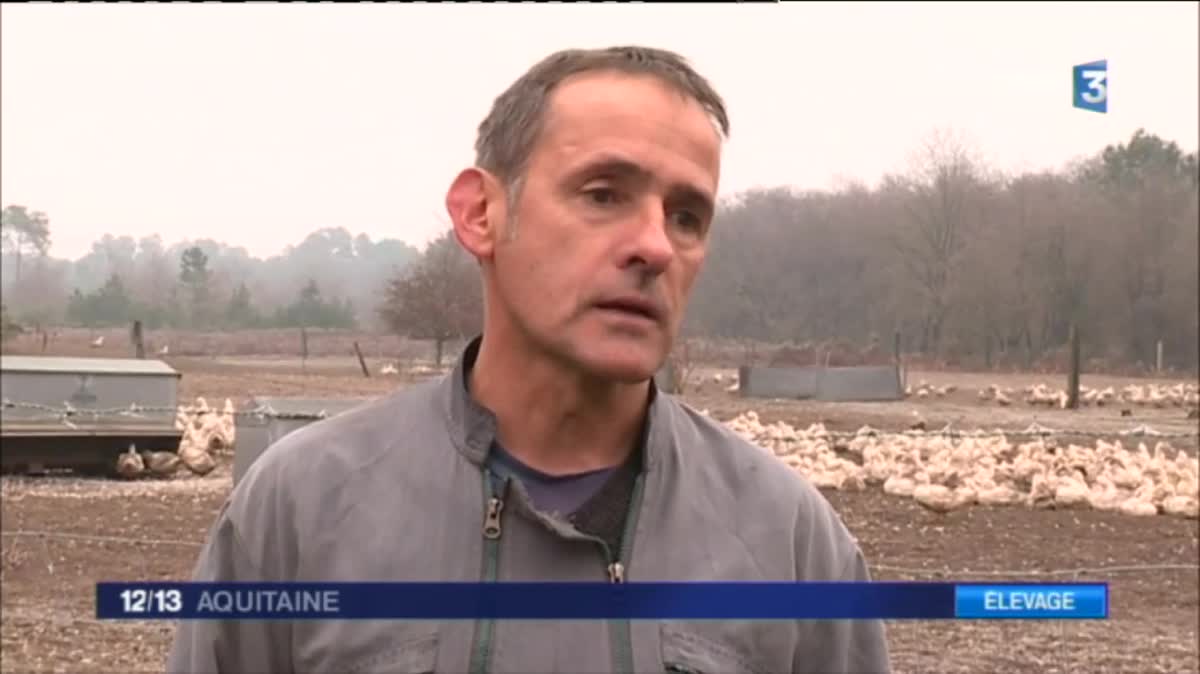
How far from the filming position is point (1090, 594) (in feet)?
3.76

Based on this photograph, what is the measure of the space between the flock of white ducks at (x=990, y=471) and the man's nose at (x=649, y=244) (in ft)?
21.1

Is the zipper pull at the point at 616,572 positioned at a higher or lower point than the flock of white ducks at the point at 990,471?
higher

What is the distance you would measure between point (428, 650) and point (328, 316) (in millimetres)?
10780

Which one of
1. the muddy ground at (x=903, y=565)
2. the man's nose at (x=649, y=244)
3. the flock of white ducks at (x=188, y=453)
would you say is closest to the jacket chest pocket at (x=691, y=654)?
the man's nose at (x=649, y=244)

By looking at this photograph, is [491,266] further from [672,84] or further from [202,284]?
[202,284]

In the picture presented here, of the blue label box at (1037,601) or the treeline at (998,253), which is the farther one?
the treeline at (998,253)

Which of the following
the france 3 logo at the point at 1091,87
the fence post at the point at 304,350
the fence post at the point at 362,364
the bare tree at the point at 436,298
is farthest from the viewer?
the fence post at the point at 362,364

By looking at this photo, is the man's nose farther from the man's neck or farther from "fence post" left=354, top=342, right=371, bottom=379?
"fence post" left=354, top=342, right=371, bottom=379

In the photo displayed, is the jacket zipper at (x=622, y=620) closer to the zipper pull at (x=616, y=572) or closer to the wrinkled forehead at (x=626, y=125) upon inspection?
the zipper pull at (x=616, y=572)

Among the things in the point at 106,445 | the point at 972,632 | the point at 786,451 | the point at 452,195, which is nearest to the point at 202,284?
the point at 106,445

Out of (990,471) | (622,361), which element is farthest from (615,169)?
(990,471)

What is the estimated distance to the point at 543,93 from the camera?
99 centimetres

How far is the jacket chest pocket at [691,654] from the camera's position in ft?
3.15

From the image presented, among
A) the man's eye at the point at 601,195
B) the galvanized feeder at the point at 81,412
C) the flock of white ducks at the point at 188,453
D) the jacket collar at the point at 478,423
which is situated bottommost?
the flock of white ducks at the point at 188,453
